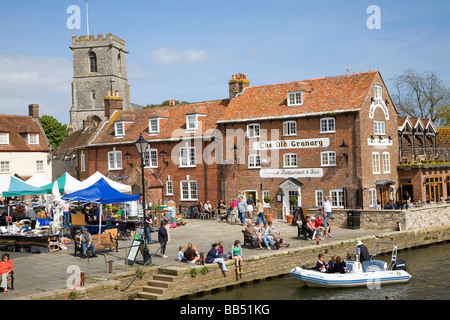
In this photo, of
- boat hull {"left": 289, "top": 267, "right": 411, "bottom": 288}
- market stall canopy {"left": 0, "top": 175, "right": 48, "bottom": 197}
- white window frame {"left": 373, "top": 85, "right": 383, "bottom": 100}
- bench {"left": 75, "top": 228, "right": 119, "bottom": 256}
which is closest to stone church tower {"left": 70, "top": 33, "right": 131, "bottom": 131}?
market stall canopy {"left": 0, "top": 175, "right": 48, "bottom": 197}

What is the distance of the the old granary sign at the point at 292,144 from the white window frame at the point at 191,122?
5407mm

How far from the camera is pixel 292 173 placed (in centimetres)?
3441

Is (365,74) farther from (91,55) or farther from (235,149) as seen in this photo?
(91,55)

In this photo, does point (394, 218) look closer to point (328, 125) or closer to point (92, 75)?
point (328, 125)

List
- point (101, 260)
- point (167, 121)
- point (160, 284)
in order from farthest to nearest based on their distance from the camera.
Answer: point (167, 121) < point (101, 260) < point (160, 284)

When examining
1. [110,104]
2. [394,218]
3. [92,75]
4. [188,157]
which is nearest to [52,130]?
[92,75]

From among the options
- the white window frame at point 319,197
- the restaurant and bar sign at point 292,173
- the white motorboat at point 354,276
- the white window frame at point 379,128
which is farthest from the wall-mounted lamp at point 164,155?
the white motorboat at point 354,276

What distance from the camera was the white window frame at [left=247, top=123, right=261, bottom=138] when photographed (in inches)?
1408

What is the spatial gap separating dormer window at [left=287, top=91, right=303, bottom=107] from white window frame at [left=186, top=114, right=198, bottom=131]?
7.54 m

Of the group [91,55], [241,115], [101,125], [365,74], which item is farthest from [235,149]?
[91,55]

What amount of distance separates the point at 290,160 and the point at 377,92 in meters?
7.46

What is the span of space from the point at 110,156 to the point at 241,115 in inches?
502

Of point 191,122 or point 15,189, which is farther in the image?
point 191,122

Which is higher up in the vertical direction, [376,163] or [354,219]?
[376,163]
